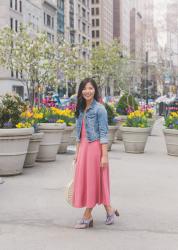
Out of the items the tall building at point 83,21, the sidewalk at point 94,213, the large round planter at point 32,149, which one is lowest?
the sidewalk at point 94,213

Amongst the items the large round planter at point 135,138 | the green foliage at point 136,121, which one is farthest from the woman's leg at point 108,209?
the green foliage at point 136,121

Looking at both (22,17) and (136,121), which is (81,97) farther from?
(22,17)

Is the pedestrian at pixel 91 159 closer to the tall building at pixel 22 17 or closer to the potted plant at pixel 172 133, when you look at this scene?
the potted plant at pixel 172 133

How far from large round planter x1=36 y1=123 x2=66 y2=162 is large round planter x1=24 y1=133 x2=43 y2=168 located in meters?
0.77

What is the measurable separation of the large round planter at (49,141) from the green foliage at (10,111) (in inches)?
61.3

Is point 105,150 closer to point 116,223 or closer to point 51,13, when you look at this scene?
point 116,223

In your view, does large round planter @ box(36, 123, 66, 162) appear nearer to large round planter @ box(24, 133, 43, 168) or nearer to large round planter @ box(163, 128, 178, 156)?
large round planter @ box(24, 133, 43, 168)

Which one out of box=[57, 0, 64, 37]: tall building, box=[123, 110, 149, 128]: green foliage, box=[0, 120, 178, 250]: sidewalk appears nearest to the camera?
box=[0, 120, 178, 250]: sidewalk

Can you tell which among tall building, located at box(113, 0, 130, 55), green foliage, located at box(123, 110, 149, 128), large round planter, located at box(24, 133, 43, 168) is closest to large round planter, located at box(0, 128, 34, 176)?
large round planter, located at box(24, 133, 43, 168)

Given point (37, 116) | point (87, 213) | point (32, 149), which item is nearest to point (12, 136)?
→ point (32, 149)

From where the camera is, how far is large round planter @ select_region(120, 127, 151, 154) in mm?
13193

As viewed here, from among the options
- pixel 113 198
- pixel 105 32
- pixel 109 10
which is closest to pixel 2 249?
pixel 113 198

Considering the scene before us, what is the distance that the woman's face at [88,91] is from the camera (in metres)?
5.64

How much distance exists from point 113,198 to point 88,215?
1701mm
